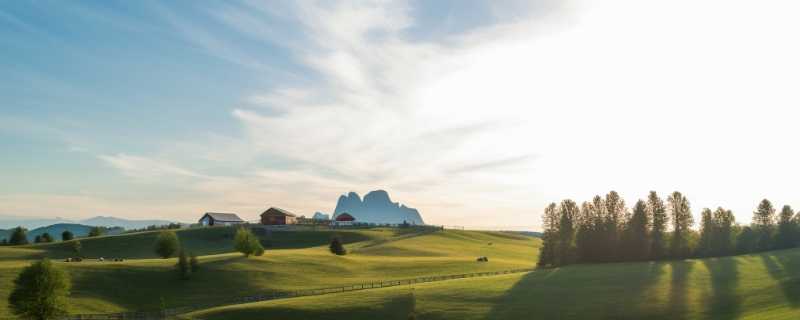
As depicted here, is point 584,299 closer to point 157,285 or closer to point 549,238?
point 549,238

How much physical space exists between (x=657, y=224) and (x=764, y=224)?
29078 millimetres

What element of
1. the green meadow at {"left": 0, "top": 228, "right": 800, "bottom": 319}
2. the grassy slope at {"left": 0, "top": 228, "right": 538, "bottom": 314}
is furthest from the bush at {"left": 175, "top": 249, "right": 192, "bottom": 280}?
the grassy slope at {"left": 0, "top": 228, "right": 538, "bottom": 314}

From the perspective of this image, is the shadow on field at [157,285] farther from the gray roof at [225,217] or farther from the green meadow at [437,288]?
the gray roof at [225,217]

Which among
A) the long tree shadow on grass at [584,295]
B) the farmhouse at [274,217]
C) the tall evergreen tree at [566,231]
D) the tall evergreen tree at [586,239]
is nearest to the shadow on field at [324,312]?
the long tree shadow on grass at [584,295]

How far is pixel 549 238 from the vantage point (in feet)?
360

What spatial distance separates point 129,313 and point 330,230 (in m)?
88.9

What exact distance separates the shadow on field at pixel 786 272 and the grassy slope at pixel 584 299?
0.30ft

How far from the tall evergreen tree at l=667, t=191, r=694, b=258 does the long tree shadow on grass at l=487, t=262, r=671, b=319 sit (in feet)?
67.7

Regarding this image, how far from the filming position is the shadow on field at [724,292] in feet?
181

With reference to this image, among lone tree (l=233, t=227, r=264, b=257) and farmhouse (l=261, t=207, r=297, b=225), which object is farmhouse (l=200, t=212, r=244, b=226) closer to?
farmhouse (l=261, t=207, r=297, b=225)

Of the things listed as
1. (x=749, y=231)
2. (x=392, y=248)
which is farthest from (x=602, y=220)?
(x=392, y=248)

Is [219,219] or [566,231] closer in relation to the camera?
[566,231]

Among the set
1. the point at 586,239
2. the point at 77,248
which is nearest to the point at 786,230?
the point at 586,239

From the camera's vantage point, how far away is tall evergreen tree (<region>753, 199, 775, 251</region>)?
109438 mm
